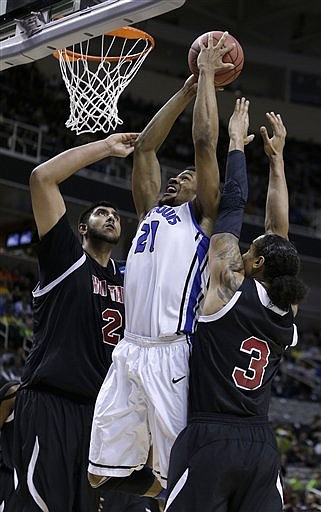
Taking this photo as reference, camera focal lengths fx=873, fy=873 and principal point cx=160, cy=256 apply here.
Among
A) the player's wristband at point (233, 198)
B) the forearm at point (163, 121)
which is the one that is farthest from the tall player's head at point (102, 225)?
the player's wristband at point (233, 198)

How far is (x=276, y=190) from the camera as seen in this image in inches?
193

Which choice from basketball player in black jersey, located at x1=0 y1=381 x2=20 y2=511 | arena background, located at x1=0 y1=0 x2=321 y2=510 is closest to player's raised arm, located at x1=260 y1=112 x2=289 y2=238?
basketball player in black jersey, located at x1=0 y1=381 x2=20 y2=511

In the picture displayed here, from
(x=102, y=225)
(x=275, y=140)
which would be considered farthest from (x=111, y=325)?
(x=275, y=140)

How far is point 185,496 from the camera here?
3.87 m

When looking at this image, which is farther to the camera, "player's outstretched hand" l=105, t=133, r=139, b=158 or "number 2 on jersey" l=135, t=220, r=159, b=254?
"player's outstretched hand" l=105, t=133, r=139, b=158

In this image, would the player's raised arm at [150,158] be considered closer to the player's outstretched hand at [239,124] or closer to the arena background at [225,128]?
the player's outstretched hand at [239,124]

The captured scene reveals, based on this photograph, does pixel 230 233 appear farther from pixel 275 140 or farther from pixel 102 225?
pixel 102 225

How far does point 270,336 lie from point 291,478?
1120cm

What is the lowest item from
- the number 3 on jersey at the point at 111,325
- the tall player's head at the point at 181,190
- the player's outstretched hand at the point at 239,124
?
the number 3 on jersey at the point at 111,325

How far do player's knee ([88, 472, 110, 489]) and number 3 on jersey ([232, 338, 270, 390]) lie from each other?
3.02 ft

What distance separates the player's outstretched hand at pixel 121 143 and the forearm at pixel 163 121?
10 cm

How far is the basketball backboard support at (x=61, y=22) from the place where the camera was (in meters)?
4.38

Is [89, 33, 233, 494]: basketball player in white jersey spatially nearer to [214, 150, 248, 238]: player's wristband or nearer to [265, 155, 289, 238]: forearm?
[214, 150, 248, 238]: player's wristband

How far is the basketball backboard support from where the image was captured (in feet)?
14.4
